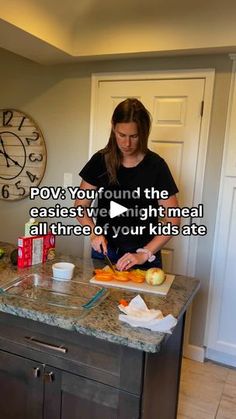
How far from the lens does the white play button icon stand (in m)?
1.81

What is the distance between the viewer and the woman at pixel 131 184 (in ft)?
5.45

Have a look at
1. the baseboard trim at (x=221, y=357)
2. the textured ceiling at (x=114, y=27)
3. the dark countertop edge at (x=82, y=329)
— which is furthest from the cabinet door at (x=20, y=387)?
the textured ceiling at (x=114, y=27)

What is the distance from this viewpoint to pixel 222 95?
86.3 inches

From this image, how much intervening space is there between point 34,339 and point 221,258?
1.48m

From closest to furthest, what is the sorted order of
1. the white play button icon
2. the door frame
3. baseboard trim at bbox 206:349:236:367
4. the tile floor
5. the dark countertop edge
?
1. the dark countertop edge
2. the white play button icon
3. the tile floor
4. the door frame
5. baseboard trim at bbox 206:349:236:367

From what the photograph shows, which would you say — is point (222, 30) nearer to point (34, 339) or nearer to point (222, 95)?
point (222, 95)

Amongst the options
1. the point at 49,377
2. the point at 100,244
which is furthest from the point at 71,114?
the point at 49,377

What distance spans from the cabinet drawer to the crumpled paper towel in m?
0.08

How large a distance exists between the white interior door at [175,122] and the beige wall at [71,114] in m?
0.09

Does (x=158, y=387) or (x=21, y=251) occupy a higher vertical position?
(x=21, y=251)

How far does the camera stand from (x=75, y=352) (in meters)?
1.17

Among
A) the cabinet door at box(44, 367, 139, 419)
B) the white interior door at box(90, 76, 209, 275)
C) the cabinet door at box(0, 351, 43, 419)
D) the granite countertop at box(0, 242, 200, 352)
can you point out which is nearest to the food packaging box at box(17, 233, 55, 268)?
the granite countertop at box(0, 242, 200, 352)

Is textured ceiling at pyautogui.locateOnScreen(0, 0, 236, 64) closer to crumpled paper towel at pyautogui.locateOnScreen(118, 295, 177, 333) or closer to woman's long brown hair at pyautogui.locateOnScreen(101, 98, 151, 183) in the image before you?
woman's long brown hair at pyautogui.locateOnScreen(101, 98, 151, 183)

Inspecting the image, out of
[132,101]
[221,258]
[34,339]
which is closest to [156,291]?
[34,339]
